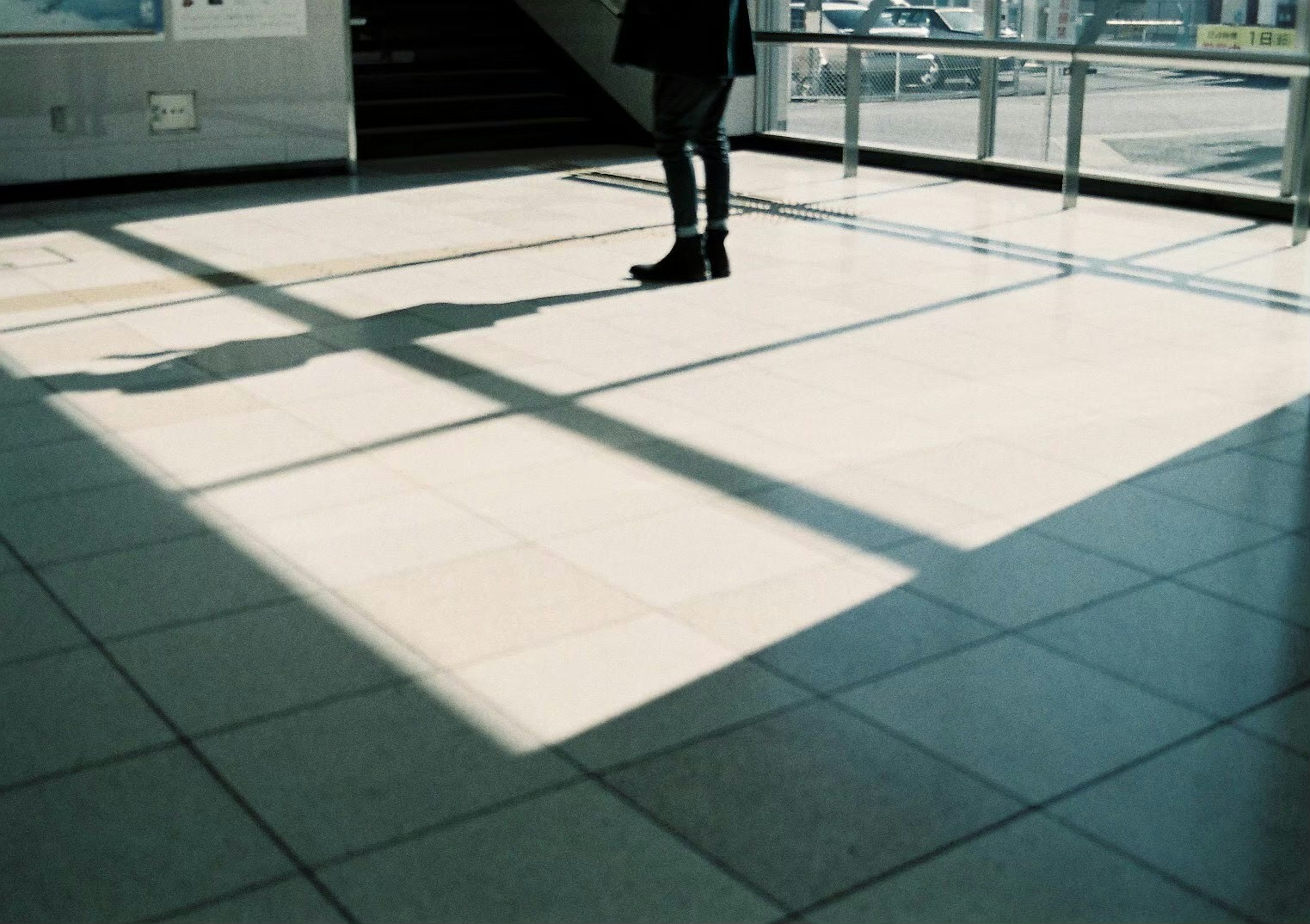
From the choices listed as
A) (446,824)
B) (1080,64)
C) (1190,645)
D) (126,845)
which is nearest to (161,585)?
(126,845)

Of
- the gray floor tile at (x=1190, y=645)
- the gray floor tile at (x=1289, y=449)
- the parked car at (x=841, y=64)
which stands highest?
the parked car at (x=841, y=64)

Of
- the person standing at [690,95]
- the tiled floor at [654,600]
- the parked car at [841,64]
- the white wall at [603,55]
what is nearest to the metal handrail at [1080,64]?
the parked car at [841,64]

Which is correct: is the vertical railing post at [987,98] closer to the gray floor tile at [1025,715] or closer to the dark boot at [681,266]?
the dark boot at [681,266]

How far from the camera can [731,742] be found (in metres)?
2.43

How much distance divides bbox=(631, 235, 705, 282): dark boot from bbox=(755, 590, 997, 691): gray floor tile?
117 inches

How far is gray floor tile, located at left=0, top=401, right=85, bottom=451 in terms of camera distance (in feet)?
13.0

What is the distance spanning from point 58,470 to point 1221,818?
8.72ft

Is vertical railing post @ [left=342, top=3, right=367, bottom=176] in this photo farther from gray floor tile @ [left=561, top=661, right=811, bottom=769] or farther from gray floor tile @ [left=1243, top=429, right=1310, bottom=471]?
gray floor tile @ [left=561, top=661, right=811, bottom=769]

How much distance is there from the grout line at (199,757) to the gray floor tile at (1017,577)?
1324 mm

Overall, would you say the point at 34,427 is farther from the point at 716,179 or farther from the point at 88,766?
the point at 716,179

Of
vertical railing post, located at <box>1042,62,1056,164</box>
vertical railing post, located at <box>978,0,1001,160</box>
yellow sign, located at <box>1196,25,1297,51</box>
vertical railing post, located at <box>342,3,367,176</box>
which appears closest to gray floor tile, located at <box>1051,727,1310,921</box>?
yellow sign, located at <box>1196,25,1297,51</box>

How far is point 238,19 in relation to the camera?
26.9 feet

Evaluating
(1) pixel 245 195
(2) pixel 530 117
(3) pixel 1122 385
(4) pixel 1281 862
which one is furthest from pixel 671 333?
(2) pixel 530 117

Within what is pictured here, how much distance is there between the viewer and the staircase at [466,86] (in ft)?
31.9
